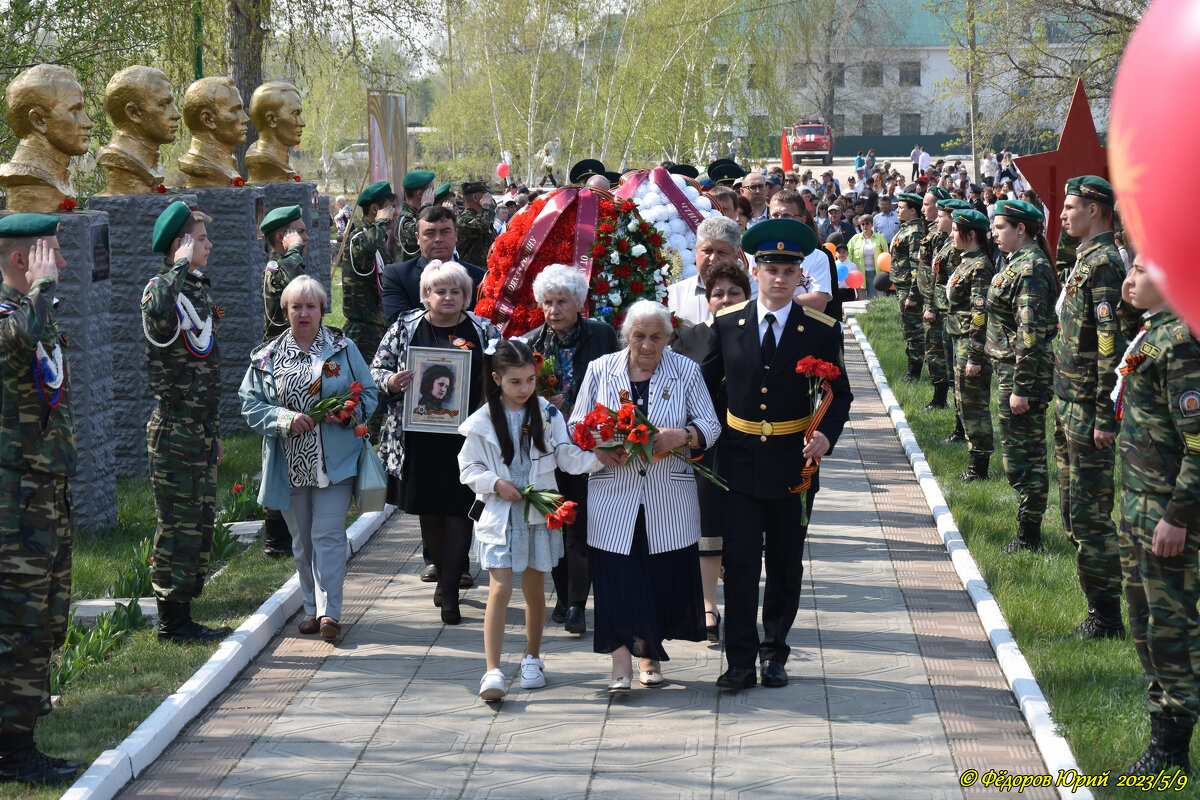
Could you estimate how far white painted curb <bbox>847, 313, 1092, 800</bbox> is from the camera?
19.0ft

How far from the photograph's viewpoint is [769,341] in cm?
679

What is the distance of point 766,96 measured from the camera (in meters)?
45.7

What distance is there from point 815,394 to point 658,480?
0.91 metres

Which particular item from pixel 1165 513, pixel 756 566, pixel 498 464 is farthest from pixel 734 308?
pixel 1165 513

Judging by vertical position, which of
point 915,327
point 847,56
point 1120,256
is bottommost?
point 915,327

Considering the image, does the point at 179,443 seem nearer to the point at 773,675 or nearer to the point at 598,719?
the point at 598,719

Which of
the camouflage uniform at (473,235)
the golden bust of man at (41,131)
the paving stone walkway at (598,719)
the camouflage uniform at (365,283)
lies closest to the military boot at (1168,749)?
the paving stone walkway at (598,719)

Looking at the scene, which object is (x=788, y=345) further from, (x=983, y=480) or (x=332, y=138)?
(x=332, y=138)

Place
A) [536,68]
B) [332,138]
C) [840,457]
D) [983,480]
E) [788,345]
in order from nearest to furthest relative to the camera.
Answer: [788,345]
[983,480]
[840,457]
[536,68]
[332,138]

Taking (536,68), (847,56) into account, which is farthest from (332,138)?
(847,56)

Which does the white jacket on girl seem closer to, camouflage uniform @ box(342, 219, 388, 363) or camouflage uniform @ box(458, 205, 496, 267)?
camouflage uniform @ box(342, 219, 388, 363)

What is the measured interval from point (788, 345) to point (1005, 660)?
81.3 inches

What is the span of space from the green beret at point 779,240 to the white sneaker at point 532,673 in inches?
94.9

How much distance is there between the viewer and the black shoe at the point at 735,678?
6773 millimetres
